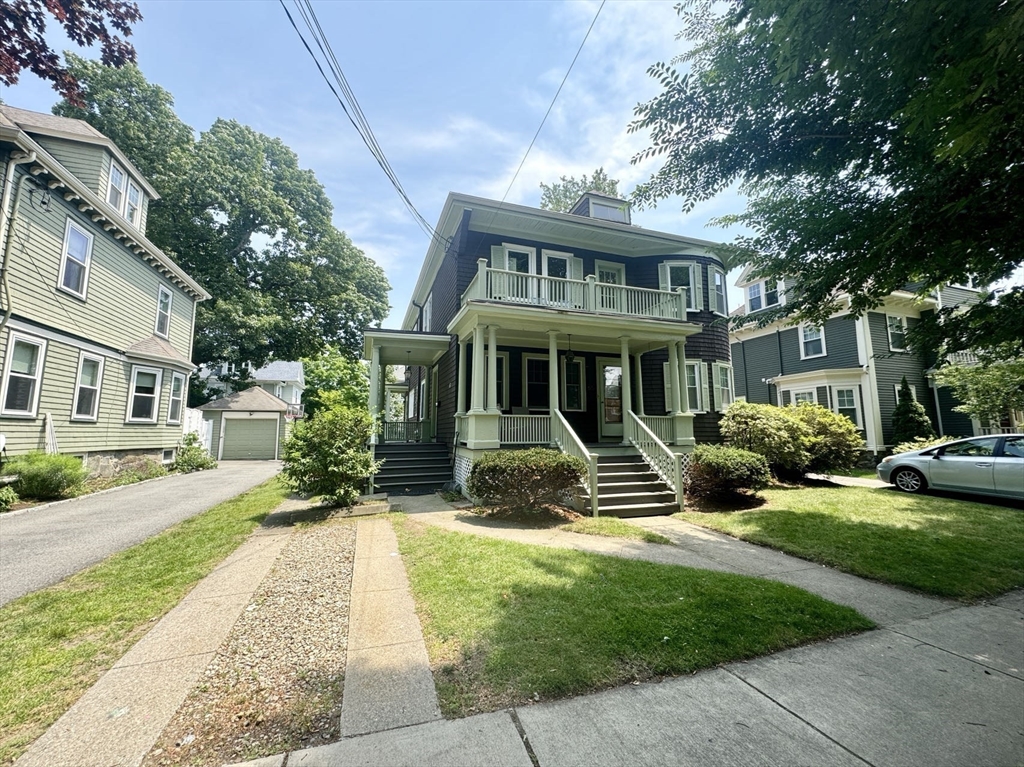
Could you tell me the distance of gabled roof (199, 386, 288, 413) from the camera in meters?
22.1

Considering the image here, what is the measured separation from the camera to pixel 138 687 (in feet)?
8.59

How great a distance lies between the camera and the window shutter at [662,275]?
13766 millimetres

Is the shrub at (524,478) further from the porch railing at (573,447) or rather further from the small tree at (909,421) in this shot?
the small tree at (909,421)

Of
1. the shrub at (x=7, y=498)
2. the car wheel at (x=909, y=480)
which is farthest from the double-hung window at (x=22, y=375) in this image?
the car wheel at (x=909, y=480)

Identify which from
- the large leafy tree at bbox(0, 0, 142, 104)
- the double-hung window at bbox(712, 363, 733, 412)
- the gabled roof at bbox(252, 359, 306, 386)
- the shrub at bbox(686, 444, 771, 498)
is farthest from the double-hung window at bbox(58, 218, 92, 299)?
the gabled roof at bbox(252, 359, 306, 386)

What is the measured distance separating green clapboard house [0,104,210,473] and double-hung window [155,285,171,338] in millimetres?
64

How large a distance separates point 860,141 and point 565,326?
19.9 feet

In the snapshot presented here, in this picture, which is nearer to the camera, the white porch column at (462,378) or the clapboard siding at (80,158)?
the white porch column at (462,378)

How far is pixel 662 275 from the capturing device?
1380 centimetres

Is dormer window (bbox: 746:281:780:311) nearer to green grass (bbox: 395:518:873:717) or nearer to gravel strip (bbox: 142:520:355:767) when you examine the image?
green grass (bbox: 395:518:873:717)

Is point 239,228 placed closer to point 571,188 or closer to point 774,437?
point 571,188

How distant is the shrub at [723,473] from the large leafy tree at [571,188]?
20.8 metres

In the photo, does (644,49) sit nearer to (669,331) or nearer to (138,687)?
(669,331)

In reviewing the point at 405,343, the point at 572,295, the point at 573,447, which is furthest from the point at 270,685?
the point at 405,343
